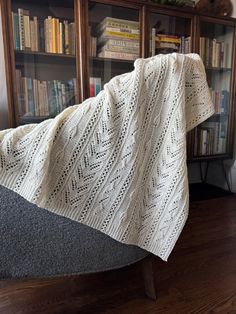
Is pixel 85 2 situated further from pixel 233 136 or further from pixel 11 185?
pixel 233 136

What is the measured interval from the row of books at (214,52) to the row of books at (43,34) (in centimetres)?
101

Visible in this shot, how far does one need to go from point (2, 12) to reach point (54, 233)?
1.30 m

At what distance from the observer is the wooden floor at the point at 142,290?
950 millimetres

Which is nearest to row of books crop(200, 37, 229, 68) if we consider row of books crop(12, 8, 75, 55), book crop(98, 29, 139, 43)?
book crop(98, 29, 139, 43)

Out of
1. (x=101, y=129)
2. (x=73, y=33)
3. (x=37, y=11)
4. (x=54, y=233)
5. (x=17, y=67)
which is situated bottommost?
(x=54, y=233)

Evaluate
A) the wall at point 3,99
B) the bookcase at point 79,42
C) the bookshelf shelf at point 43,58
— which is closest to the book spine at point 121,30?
the bookcase at point 79,42

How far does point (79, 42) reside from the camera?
1572 millimetres

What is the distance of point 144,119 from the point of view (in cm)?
71

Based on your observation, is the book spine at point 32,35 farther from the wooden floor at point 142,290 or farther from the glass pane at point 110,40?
the wooden floor at point 142,290

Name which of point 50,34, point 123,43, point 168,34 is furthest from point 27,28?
point 168,34

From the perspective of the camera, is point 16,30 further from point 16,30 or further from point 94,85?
point 94,85

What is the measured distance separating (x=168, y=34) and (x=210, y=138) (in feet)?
2.88

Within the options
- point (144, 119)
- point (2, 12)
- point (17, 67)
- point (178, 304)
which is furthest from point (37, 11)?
point (178, 304)

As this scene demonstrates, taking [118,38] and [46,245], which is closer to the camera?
[46,245]
